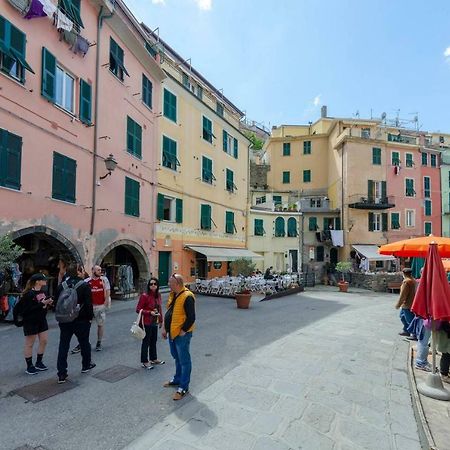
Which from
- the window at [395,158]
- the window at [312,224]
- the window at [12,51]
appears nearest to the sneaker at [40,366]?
the window at [12,51]

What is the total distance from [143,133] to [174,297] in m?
12.9

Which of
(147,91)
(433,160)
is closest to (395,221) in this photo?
(433,160)

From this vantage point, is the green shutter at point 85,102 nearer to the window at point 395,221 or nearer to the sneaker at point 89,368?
the sneaker at point 89,368

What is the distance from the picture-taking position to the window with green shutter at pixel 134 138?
14969 mm

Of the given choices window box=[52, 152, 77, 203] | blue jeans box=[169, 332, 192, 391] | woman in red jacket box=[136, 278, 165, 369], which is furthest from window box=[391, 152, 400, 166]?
blue jeans box=[169, 332, 192, 391]

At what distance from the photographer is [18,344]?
7.32 meters

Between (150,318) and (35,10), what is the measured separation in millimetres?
9742

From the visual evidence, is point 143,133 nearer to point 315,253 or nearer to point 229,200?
point 229,200

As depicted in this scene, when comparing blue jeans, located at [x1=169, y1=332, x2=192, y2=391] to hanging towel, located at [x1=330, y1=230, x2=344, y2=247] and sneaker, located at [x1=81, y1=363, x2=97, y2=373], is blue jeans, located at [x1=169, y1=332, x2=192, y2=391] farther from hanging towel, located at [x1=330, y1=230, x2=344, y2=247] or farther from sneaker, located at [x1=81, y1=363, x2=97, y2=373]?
hanging towel, located at [x1=330, y1=230, x2=344, y2=247]

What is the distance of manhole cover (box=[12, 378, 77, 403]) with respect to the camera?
470cm

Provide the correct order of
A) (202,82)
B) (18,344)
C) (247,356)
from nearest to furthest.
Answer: (247,356) → (18,344) → (202,82)

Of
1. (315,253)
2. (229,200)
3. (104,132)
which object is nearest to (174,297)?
(104,132)

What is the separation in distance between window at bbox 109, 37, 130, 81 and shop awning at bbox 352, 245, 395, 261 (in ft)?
77.3

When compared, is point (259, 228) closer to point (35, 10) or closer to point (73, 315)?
point (35, 10)
